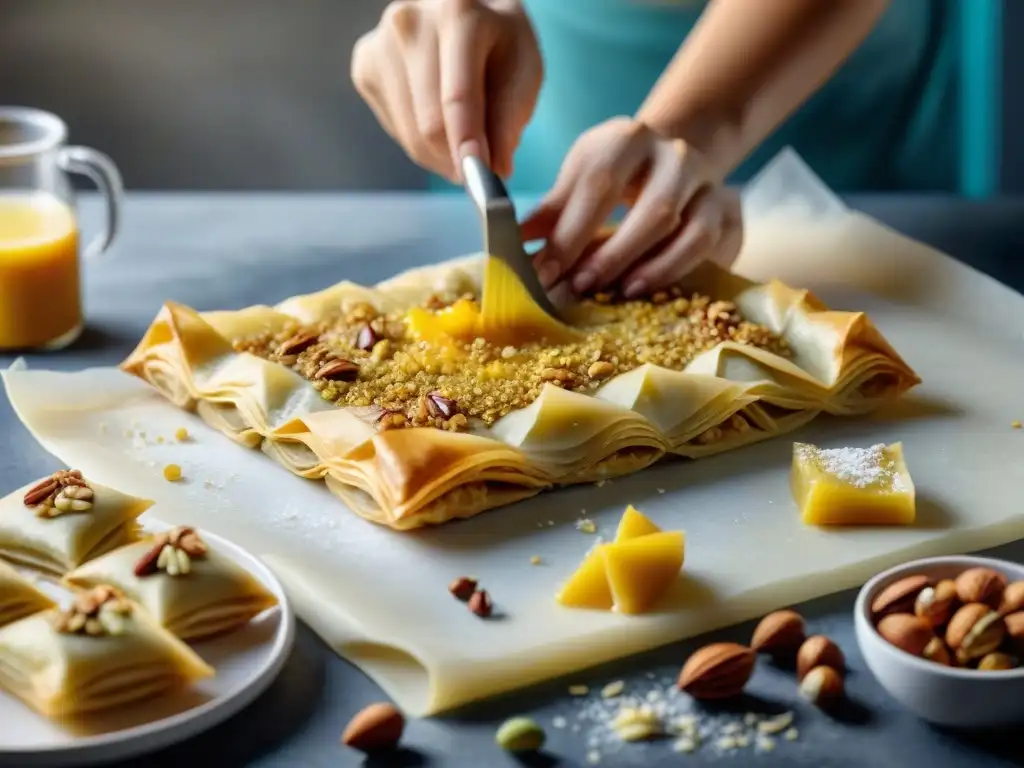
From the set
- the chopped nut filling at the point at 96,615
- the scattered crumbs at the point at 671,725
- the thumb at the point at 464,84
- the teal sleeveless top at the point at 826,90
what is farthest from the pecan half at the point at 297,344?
the teal sleeveless top at the point at 826,90

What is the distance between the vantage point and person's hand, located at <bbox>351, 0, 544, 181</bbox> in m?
1.92

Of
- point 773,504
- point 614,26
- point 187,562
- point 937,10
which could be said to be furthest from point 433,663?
point 937,10

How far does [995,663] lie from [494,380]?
2.22 ft

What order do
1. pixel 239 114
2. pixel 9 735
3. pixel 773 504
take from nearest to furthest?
1. pixel 9 735
2. pixel 773 504
3. pixel 239 114

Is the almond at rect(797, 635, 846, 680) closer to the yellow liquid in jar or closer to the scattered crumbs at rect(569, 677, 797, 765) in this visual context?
the scattered crumbs at rect(569, 677, 797, 765)

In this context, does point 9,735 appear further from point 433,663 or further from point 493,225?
point 493,225

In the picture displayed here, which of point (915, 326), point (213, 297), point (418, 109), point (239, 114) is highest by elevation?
point (418, 109)

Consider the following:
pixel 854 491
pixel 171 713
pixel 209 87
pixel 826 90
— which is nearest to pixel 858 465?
pixel 854 491

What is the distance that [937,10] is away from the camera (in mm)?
2582

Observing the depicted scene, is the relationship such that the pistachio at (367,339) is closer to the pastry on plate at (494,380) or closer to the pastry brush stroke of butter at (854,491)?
the pastry on plate at (494,380)

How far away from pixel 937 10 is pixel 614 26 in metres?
0.59

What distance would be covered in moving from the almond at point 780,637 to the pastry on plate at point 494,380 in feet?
1.13

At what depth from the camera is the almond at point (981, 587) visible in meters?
1.11

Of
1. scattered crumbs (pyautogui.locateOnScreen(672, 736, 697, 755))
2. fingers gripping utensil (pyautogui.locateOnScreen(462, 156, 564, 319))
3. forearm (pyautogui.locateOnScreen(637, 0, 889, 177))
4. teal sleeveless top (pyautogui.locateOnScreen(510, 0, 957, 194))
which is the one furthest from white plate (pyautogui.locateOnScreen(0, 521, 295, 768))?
teal sleeveless top (pyautogui.locateOnScreen(510, 0, 957, 194))
